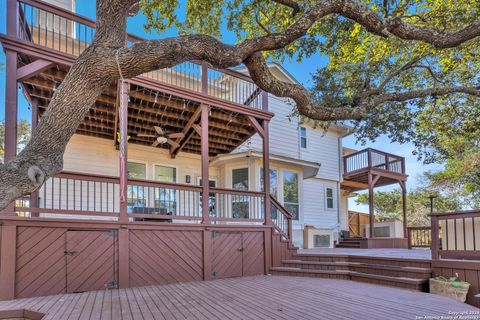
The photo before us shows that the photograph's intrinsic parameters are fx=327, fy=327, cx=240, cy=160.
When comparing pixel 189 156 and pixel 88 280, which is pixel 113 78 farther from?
pixel 189 156

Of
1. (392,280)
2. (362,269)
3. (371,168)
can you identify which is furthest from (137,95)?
(371,168)

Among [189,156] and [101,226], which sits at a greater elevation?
[189,156]

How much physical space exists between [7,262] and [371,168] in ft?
40.4

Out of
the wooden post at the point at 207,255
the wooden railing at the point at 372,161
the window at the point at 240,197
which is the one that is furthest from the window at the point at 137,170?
the wooden railing at the point at 372,161

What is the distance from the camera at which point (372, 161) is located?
13.8 meters

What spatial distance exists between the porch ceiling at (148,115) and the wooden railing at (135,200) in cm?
146

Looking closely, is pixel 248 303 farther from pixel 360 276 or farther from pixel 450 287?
pixel 450 287

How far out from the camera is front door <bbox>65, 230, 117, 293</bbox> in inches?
215

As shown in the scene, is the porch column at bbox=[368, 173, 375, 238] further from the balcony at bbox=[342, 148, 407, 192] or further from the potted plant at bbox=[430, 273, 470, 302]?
the potted plant at bbox=[430, 273, 470, 302]

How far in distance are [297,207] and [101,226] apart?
773 centimetres

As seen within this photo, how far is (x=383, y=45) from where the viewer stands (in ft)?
28.5

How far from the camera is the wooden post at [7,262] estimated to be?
16.0 feet

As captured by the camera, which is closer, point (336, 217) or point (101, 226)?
point (101, 226)

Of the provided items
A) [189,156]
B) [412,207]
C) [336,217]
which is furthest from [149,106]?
[412,207]
